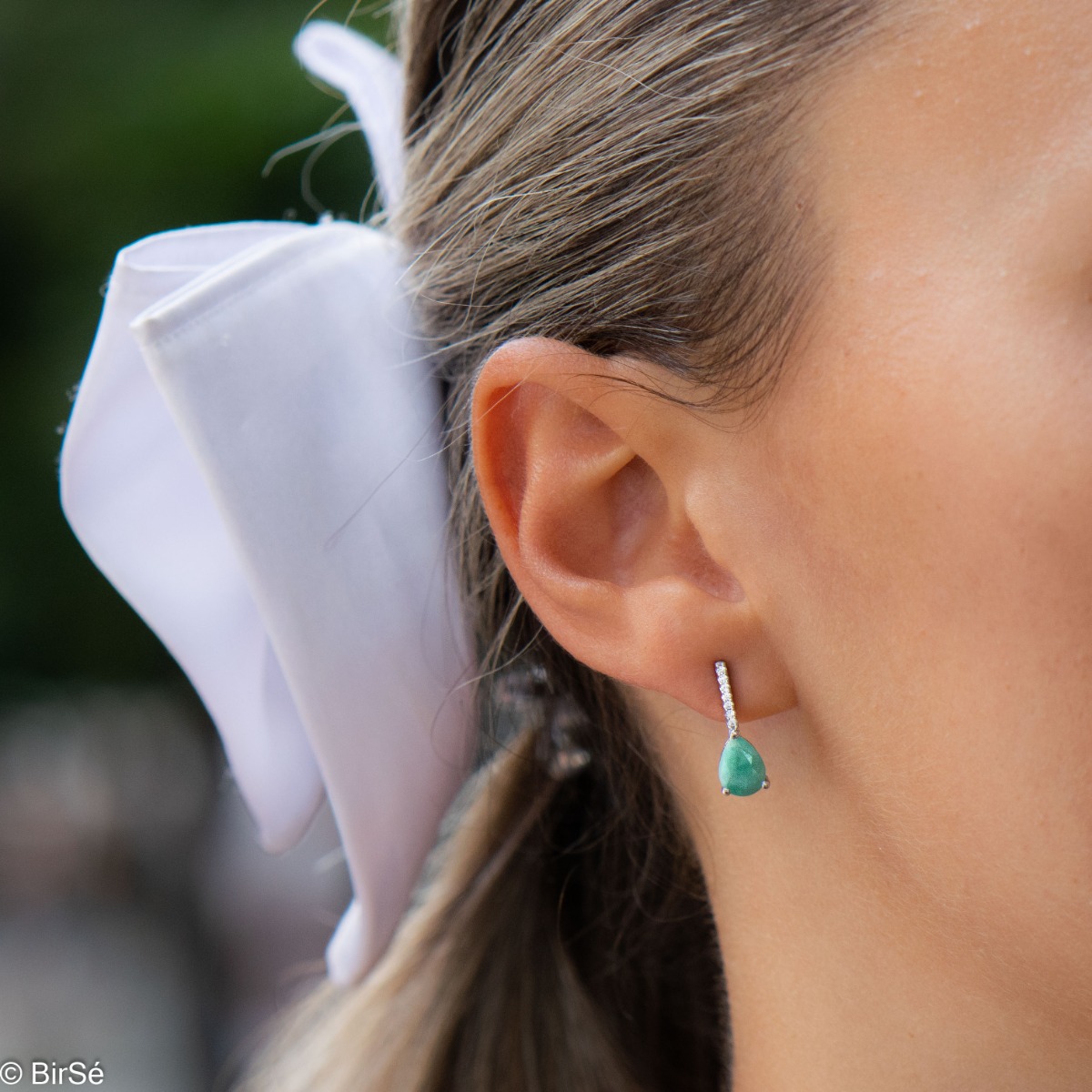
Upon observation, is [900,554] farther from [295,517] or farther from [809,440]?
[295,517]

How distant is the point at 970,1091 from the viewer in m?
1.08

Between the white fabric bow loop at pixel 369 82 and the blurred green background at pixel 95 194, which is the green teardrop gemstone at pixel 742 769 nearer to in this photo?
the white fabric bow loop at pixel 369 82

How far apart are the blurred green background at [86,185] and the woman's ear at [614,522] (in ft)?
7.42

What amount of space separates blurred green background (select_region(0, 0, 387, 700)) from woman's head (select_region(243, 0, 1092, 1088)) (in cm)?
210

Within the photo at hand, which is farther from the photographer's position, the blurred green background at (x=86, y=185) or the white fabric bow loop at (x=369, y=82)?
the blurred green background at (x=86, y=185)

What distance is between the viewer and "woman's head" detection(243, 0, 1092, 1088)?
2.97 ft

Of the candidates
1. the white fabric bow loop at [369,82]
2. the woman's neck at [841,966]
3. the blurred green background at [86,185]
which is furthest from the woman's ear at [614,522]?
the blurred green background at [86,185]

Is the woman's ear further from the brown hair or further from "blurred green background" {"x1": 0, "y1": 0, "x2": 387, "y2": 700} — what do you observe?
"blurred green background" {"x1": 0, "y1": 0, "x2": 387, "y2": 700}

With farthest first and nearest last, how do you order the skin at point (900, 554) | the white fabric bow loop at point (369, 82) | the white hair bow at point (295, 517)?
the white fabric bow loop at point (369, 82) < the white hair bow at point (295, 517) < the skin at point (900, 554)

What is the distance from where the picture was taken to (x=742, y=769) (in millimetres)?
1069

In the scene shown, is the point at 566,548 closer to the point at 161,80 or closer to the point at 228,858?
the point at 161,80

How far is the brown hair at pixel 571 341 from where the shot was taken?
1.04 m

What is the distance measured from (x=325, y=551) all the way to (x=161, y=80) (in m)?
2.52

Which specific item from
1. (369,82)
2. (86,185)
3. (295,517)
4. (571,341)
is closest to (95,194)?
(86,185)
